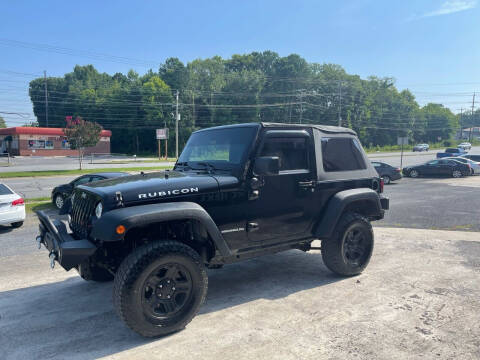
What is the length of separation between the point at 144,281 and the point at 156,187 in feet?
3.08

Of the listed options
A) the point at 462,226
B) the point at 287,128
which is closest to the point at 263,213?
the point at 287,128

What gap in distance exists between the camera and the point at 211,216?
397cm

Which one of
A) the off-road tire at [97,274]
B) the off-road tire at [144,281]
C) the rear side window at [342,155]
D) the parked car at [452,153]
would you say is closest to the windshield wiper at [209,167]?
the off-road tire at [144,281]

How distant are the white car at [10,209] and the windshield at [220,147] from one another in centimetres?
594

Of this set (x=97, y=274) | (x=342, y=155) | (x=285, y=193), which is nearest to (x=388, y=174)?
(x=342, y=155)

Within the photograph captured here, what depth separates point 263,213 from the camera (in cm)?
431

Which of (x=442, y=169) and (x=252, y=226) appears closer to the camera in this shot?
(x=252, y=226)

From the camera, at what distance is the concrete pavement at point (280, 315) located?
339 centimetres

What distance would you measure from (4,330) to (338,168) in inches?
173

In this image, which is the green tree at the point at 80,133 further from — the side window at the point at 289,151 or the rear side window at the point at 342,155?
the side window at the point at 289,151

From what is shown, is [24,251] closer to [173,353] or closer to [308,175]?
[173,353]

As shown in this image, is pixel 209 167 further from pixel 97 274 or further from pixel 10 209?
pixel 10 209

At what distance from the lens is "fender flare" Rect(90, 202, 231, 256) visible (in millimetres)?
3353

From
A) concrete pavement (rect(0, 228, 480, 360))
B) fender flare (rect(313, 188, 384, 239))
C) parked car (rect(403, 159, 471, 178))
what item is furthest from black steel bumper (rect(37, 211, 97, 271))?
parked car (rect(403, 159, 471, 178))
